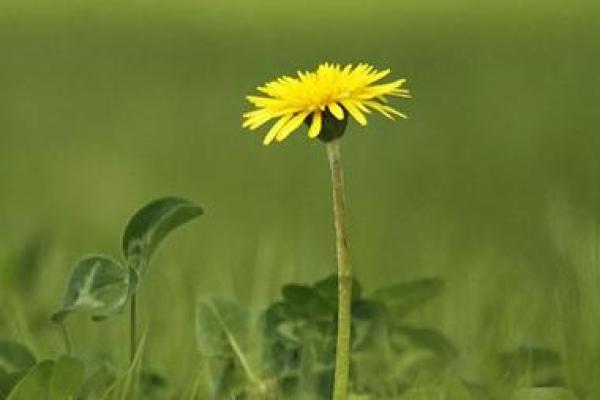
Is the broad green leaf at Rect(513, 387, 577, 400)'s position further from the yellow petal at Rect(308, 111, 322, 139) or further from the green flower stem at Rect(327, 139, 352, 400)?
the yellow petal at Rect(308, 111, 322, 139)

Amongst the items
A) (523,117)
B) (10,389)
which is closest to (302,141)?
(523,117)

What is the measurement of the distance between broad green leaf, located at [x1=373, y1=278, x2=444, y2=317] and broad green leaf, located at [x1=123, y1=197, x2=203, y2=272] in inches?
11.3

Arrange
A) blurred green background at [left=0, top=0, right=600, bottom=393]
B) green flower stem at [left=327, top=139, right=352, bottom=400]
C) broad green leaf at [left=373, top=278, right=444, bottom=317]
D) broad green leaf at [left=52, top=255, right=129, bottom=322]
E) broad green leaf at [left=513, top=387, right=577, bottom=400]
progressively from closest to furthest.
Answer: green flower stem at [left=327, top=139, right=352, bottom=400]
broad green leaf at [left=513, top=387, right=577, bottom=400]
broad green leaf at [left=52, top=255, right=129, bottom=322]
broad green leaf at [left=373, top=278, right=444, bottom=317]
blurred green background at [left=0, top=0, right=600, bottom=393]

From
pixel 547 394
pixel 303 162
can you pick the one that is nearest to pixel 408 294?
pixel 547 394

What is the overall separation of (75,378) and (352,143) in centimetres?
278

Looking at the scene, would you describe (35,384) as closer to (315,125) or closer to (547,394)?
(315,125)

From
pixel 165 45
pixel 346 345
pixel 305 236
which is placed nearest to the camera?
pixel 346 345

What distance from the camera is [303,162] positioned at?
4445 millimetres

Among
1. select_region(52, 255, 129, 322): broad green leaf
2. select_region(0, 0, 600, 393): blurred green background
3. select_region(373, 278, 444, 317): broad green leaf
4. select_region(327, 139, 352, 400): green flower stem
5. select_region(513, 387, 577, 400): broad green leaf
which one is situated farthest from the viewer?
select_region(0, 0, 600, 393): blurred green background

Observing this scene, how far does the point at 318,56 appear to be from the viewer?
553cm

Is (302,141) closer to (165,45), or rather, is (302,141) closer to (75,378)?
(165,45)

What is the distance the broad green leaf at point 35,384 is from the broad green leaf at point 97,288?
0.55 feet

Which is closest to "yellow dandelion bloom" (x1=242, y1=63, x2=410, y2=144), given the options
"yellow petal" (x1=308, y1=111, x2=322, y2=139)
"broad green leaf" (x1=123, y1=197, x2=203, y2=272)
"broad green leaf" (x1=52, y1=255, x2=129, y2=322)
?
"yellow petal" (x1=308, y1=111, x2=322, y2=139)

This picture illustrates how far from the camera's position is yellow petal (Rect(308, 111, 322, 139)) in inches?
74.2
